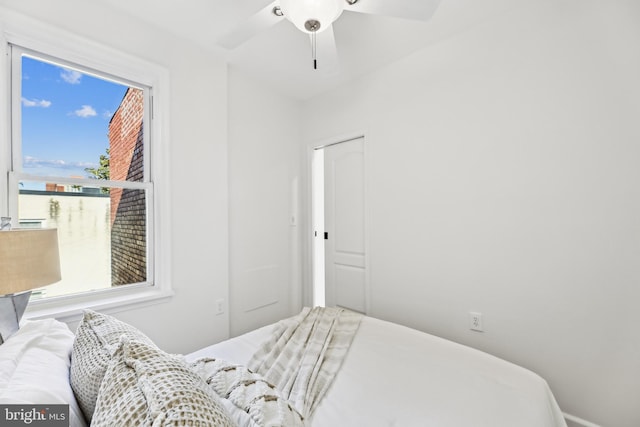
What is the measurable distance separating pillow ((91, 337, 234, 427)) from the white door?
2167mm

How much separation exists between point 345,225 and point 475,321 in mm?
1351

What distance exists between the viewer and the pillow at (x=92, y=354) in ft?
2.51

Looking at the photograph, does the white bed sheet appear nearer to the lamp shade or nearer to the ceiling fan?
the lamp shade

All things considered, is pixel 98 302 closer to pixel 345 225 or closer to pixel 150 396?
pixel 150 396

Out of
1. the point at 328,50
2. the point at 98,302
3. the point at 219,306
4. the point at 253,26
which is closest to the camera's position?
the point at 253,26

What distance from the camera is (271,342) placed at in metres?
1.54

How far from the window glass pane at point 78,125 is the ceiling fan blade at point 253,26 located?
97cm

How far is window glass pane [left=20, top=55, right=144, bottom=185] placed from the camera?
1.63 metres

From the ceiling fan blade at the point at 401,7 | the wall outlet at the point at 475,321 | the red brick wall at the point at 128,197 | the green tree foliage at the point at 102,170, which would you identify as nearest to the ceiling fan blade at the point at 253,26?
the ceiling fan blade at the point at 401,7

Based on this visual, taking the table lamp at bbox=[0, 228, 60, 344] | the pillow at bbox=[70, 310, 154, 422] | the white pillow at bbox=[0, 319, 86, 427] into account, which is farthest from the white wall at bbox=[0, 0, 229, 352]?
the pillow at bbox=[70, 310, 154, 422]

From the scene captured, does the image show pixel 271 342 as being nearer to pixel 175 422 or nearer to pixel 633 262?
pixel 175 422

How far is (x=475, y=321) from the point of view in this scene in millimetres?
2006

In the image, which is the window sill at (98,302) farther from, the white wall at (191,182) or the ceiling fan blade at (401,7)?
the ceiling fan blade at (401,7)

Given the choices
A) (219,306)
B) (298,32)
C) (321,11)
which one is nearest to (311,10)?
(321,11)
